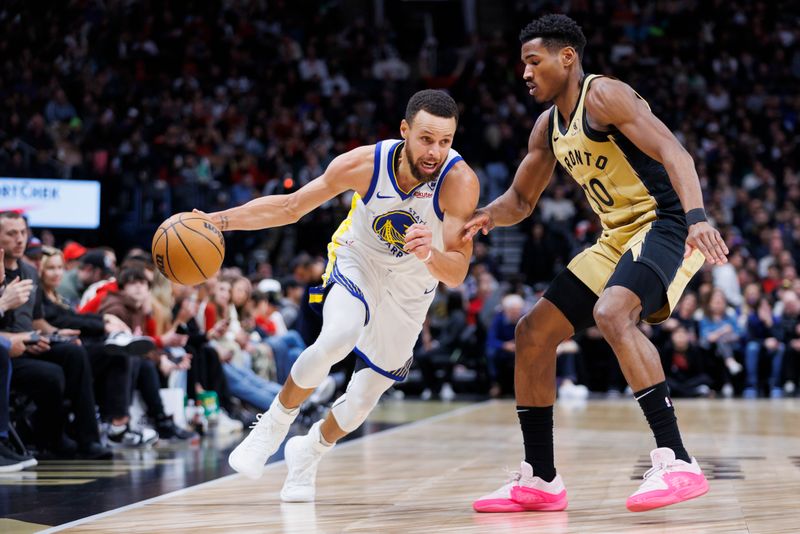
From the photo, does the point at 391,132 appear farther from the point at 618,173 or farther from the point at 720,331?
the point at 618,173

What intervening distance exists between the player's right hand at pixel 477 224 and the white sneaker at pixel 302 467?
1.07m

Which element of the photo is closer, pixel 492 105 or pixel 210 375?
pixel 210 375

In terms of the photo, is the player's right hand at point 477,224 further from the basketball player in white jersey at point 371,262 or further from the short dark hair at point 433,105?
the short dark hair at point 433,105

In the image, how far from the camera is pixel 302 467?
14.6ft

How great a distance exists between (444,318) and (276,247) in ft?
8.16

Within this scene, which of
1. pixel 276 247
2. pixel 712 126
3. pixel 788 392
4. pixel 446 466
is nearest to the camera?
pixel 446 466

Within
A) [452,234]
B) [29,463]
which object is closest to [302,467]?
[452,234]

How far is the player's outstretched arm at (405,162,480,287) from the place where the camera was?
3.93m

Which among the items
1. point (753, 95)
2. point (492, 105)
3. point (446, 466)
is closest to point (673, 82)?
point (753, 95)

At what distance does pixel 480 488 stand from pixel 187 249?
1.78 metres

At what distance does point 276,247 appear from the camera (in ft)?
46.1

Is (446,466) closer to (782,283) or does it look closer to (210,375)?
(210,375)

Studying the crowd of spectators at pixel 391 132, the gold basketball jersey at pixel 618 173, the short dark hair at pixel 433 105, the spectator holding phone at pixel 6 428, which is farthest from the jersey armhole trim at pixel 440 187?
the crowd of spectators at pixel 391 132

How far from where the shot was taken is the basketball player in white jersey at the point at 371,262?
→ 4.32 metres
